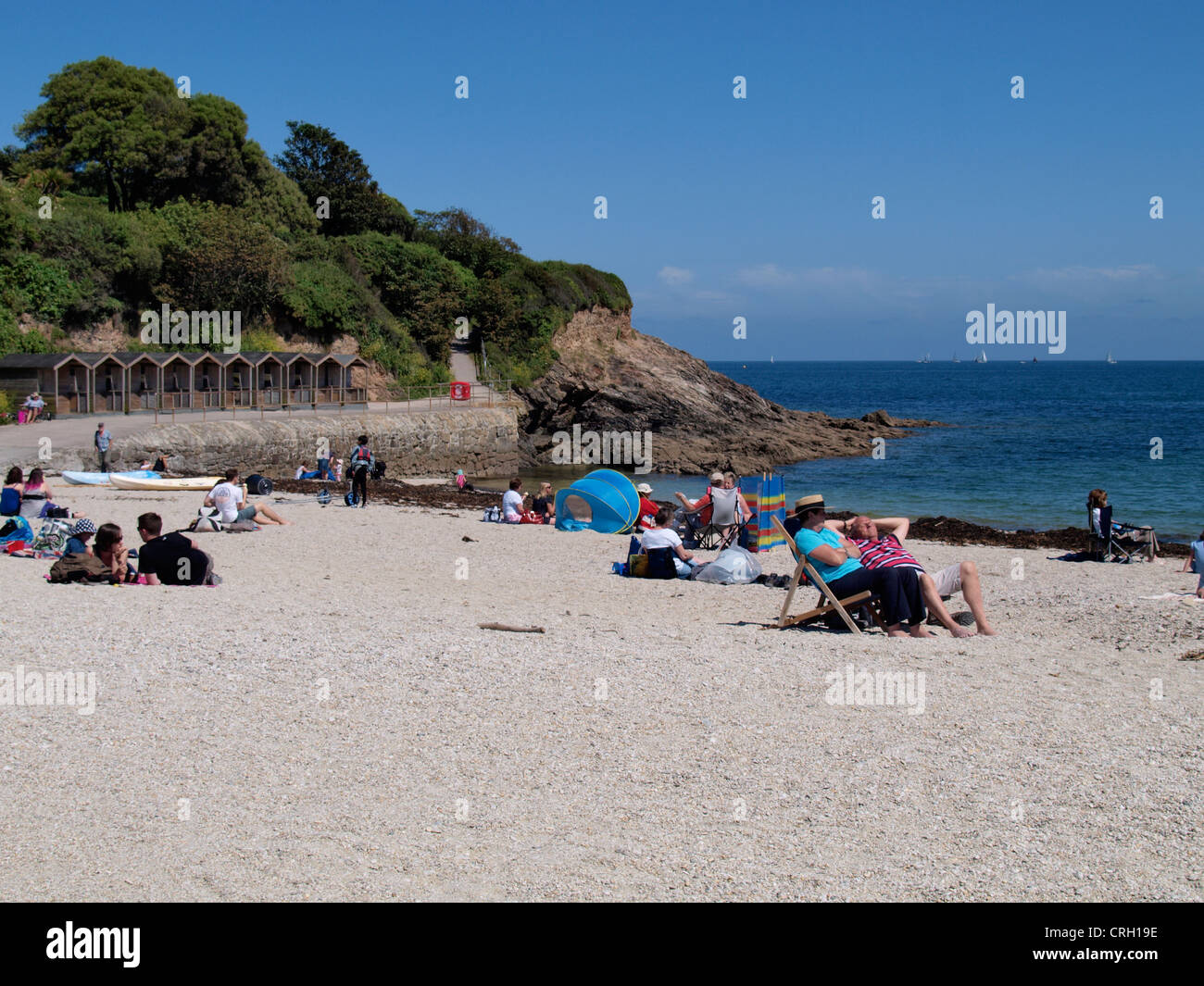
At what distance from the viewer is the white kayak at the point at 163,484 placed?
70.7 ft

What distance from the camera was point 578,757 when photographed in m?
6.17

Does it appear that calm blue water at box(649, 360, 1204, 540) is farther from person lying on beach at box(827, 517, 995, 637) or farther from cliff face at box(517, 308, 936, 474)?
person lying on beach at box(827, 517, 995, 637)

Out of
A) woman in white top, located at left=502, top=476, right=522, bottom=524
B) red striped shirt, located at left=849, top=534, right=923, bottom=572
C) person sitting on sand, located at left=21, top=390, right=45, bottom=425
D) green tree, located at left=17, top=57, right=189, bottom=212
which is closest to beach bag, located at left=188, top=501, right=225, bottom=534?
woman in white top, located at left=502, top=476, right=522, bottom=524

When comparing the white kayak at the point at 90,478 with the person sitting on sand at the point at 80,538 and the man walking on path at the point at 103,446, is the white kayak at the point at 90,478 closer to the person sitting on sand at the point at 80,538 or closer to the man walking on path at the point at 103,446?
the man walking on path at the point at 103,446

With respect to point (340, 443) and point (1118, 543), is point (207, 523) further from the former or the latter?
point (340, 443)

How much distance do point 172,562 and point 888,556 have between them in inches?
280

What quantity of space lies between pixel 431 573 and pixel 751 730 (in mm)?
7349

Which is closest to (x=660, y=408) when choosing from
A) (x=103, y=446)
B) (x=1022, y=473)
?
(x=1022, y=473)

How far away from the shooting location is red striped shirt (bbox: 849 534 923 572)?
30.3ft

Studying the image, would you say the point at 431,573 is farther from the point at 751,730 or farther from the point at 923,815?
the point at 923,815

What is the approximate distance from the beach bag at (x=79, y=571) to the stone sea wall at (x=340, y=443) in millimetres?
15866

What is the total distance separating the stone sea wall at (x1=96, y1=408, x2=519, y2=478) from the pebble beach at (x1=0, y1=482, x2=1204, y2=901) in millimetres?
18582

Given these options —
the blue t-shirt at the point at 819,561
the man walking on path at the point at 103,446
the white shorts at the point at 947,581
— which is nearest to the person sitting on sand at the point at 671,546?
the blue t-shirt at the point at 819,561
